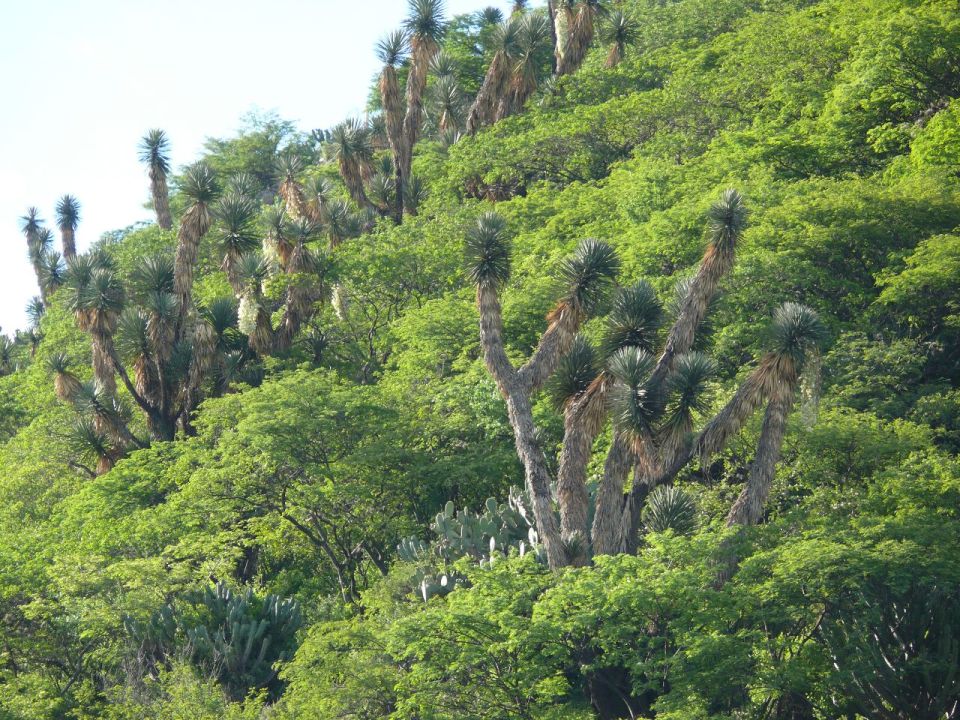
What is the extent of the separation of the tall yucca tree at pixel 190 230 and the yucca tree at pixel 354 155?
1142 cm

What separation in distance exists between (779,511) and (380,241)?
2264 cm

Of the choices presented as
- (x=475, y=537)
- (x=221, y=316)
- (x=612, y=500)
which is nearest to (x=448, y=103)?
(x=221, y=316)

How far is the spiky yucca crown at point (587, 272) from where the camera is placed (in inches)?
936

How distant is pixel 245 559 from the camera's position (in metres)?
33.2

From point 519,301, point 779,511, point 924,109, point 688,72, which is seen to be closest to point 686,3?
point 688,72

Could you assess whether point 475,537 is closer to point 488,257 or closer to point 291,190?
point 488,257

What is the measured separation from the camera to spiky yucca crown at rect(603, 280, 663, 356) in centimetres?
2358

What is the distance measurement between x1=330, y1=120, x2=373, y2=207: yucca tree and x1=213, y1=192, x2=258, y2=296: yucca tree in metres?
11.0

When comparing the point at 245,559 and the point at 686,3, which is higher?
the point at 686,3

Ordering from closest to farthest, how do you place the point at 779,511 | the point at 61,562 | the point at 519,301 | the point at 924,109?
the point at 779,511, the point at 61,562, the point at 519,301, the point at 924,109

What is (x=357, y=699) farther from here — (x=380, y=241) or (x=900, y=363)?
(x=380, y=241)

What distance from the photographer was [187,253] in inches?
1608

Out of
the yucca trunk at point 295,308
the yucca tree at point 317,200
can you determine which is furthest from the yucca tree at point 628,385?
the yucca tree at point 317,200

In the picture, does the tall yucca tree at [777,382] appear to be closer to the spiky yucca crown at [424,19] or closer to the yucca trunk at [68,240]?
the spiky yucca crown at [424,19]
